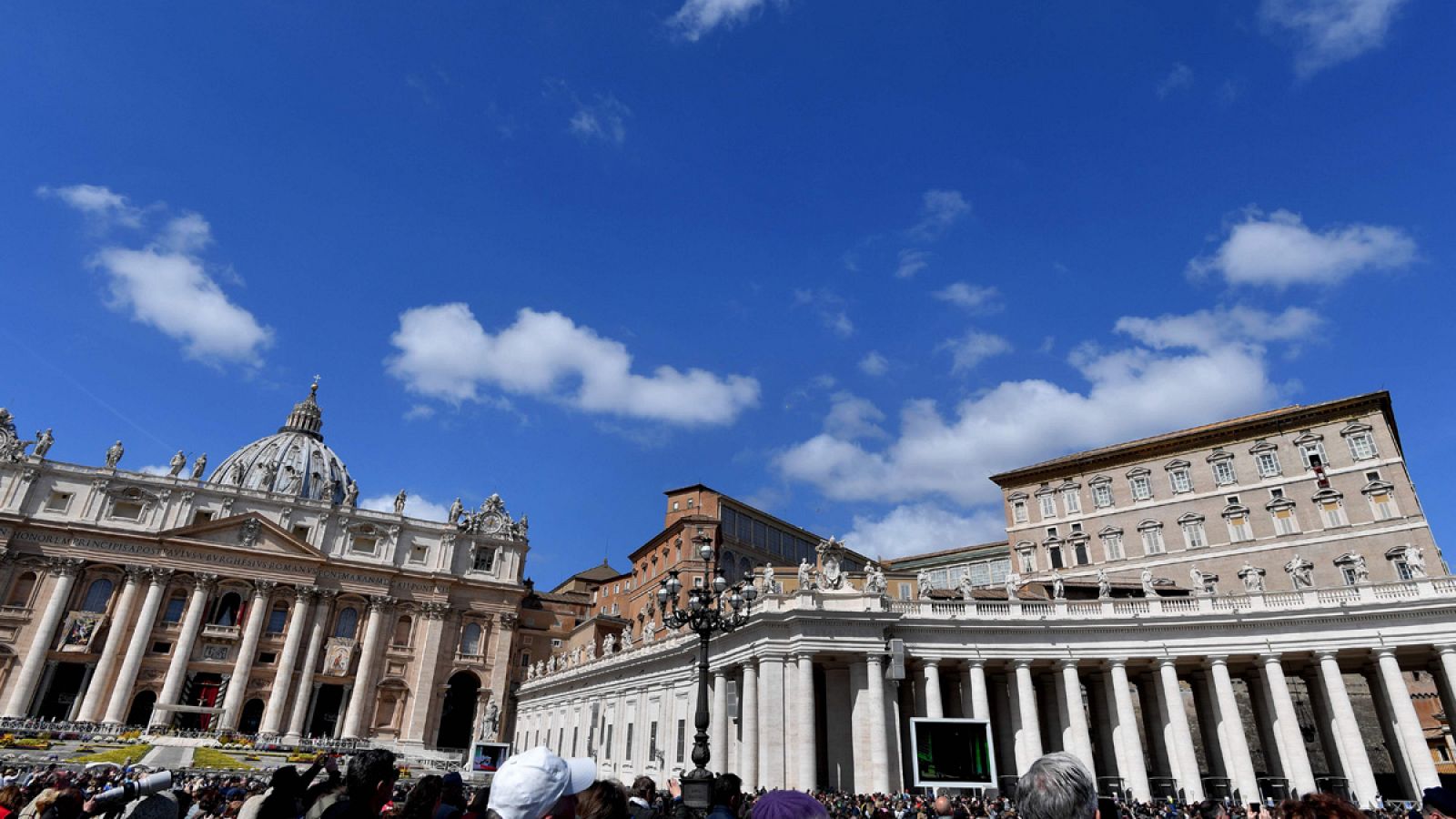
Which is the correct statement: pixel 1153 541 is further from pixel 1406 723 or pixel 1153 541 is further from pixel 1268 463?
pixel 1406 723

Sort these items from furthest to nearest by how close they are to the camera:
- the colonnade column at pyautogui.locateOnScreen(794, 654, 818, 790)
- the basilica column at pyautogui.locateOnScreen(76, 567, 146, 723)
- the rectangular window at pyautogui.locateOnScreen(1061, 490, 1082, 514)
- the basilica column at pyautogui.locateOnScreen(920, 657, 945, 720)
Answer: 1. the basilica column at pyautogui.locateOnScreen(76, 567, 146, 723)
2. the rectangular window at pyautogui.locateOnScreen(1061, 490, 1082, 514)
3. the basilica column at pyautogui.locateOnScreen(920, 657, 945, 720)
4. the colonnade column at pyautogui.locateOnScreen(794, 654, 818, 790)

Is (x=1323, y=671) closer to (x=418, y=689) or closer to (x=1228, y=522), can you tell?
(x=1228, y=522)

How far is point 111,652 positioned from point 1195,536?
250ft

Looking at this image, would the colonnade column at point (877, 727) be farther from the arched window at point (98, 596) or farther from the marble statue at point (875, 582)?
the arched window at point (98, 596)

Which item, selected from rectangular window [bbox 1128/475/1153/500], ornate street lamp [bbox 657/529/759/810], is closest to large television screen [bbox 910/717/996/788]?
ornate street lamp [bbox 657/529/759/810]

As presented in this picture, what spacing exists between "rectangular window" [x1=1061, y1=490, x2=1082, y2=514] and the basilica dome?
7138 cm

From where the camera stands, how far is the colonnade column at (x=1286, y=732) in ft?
94.2

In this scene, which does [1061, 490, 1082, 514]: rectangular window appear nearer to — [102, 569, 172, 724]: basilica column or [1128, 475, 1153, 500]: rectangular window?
[1128, 475, 1153, 500]: rectangular window

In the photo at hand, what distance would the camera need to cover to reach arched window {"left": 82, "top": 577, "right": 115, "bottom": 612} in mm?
60125

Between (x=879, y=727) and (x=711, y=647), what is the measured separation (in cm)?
922

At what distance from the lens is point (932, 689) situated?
31.2 meters

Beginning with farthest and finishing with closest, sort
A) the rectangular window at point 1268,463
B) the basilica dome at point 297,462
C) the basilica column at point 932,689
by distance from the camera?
the basilica dome at point 297,462 < the rectangular window at point 1268,463 < the basilica column at point 932,689

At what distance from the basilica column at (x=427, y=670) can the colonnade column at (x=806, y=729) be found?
4210 centimetres

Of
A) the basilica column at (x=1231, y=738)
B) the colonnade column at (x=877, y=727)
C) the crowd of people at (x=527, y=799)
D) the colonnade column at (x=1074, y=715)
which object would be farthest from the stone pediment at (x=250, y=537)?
the basilica column at (x=1231, y=738)
